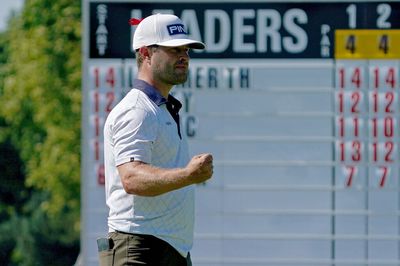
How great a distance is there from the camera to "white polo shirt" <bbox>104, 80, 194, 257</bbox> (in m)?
5.83

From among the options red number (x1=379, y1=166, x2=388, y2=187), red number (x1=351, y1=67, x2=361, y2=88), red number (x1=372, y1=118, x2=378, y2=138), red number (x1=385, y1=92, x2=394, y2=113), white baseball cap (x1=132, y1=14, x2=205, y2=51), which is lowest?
red number (x1=379, y1=166, x2=388, y2=187)

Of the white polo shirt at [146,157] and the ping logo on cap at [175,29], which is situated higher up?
the ping logo on cap at [175,29]

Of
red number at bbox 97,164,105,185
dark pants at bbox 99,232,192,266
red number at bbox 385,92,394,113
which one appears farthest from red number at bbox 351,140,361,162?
dark pants at bbox 99,232,192,266

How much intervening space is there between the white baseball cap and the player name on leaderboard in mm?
3817

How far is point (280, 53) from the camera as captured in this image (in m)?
9.77

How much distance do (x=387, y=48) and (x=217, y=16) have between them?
107 cm

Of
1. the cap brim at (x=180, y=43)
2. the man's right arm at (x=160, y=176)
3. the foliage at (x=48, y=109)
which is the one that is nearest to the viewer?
Result: the man's right arm at (x=160, y=176)

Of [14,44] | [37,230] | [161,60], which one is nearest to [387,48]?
[161,60]

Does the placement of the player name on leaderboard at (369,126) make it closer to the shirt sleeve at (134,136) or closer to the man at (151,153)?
the man at (151,153)

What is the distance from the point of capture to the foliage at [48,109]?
Answer: 71.8ft

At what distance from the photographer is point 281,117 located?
978 cm

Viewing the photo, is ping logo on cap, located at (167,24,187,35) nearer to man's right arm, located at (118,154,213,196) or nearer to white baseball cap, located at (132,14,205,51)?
white baseball cap, located at (132,14,205,51)

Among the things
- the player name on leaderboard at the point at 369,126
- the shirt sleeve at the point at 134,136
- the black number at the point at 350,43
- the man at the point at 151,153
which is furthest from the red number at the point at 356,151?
the shirt sleeve at the point at 134,136

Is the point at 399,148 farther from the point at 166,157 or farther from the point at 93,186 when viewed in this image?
the point at 166,157
